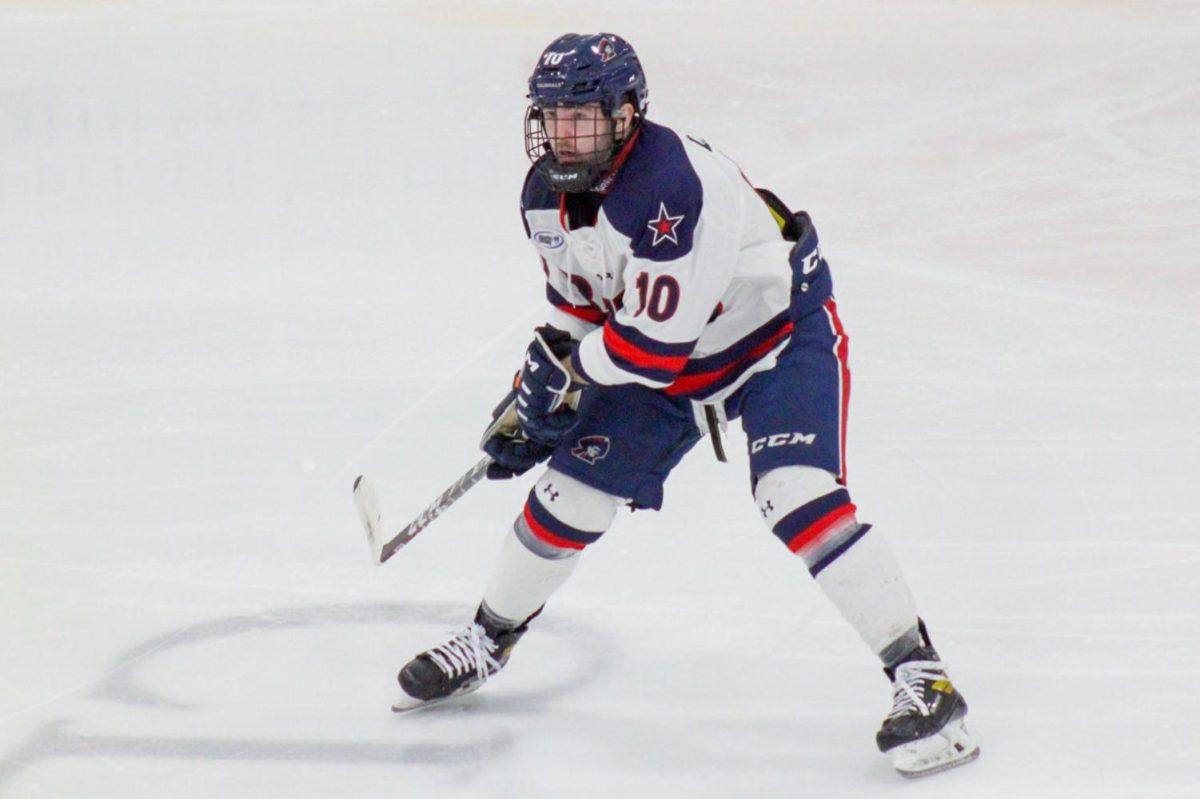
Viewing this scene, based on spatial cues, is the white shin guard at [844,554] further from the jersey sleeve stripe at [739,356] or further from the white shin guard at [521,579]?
the white shin guard at [521,579]

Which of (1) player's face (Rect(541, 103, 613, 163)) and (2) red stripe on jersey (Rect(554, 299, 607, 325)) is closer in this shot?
(1) player's face (Rect(541, 103, 613, 163))

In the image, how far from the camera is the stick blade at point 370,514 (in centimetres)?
296

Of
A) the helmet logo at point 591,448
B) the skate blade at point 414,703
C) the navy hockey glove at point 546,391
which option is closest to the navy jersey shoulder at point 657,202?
the navy hockey glove at point 546,391

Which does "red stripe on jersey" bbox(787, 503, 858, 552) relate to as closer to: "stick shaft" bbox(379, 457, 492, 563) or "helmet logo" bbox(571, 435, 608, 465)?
"helmet logo" bbox(571, 435, 608, 465)

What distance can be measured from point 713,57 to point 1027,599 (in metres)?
5.69

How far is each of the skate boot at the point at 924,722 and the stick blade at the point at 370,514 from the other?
97 centimetres

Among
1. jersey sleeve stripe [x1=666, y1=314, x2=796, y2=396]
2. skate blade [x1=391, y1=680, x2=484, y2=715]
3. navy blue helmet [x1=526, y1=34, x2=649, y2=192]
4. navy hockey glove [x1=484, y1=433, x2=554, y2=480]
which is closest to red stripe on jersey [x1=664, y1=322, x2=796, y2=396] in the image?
jersey sleeve stripe [x1=666, y1=314, x2=796, y2=396]

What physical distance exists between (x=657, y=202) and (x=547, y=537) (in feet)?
2.02

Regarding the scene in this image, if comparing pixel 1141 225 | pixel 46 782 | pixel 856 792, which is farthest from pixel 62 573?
pixel 1141 225

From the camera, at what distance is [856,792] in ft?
7.97

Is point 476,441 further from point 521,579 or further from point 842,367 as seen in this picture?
point 842,367

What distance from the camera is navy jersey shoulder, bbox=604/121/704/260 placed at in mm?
2420

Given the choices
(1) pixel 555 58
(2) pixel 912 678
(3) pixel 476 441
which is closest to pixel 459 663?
(2) pixel 912 678

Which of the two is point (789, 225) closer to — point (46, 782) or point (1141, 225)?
point (46, 782)
